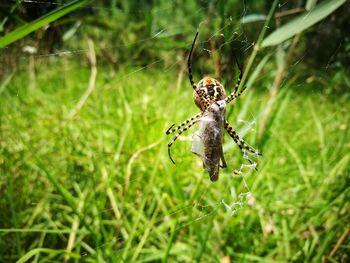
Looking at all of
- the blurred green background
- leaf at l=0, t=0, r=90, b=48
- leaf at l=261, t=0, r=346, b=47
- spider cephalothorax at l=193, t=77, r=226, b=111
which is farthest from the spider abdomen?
leaf at l=261, t=0, r=346, b=47

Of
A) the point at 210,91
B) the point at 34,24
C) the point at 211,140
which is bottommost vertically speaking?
the point at 211,140

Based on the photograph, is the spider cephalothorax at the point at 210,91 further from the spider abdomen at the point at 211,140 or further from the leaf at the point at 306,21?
the leaf at the point at 306,21

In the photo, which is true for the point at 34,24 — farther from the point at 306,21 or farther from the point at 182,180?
the point at 182,180

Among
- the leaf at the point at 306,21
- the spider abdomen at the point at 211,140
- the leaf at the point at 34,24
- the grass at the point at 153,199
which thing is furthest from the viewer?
the grass at the point at 153,199

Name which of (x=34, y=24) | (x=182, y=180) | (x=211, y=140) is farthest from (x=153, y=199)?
(x=34, y=24)

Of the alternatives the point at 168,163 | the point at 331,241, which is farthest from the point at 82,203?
the point at 331,241

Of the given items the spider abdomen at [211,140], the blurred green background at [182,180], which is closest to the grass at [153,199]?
the blurred green background at [182,180]
